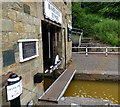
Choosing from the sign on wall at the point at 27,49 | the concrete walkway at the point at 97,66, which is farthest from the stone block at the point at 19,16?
the concrete walkway at the point at 97,66

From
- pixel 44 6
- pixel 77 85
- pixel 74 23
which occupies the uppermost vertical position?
pixel 74 23

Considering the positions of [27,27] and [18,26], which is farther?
[27,27]

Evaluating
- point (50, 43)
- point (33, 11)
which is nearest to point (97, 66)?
point (50, 43)

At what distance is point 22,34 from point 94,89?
3008 millimetres

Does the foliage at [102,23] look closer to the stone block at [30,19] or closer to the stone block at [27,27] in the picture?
the stone block at [30,19]

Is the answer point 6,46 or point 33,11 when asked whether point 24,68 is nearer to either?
point 6,46

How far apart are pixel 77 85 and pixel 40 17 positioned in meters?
2.70

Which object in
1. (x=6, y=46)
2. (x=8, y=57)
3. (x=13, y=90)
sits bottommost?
(x=13, y=90)

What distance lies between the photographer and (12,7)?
2010 millimetres

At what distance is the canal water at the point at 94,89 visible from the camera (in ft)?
12.6

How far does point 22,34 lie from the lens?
90.3 inches

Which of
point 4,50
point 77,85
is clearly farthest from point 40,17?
point 77,85

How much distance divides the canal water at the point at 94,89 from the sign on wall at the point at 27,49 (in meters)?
1.66

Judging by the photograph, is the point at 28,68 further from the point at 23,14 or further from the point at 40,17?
the point at 40,17
